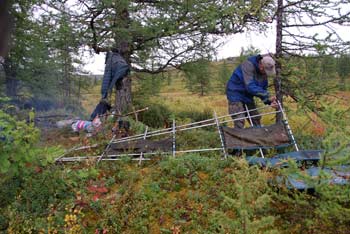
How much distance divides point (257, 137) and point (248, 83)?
1.11 meters

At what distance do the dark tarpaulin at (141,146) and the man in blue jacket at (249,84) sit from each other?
5.01ft

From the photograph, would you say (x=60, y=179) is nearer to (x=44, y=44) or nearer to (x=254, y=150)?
(x=254, y=150)

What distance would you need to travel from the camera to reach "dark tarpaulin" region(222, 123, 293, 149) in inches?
258

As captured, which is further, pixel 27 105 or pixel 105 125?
pixel 27 105

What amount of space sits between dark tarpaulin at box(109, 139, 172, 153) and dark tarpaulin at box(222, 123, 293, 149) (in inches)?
47.7

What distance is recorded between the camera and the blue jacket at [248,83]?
702 centimetres

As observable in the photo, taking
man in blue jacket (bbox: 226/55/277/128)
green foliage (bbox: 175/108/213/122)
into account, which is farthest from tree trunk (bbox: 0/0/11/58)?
green foliage (bbox: 175/108/213/122)

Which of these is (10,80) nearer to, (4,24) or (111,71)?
(111,71)

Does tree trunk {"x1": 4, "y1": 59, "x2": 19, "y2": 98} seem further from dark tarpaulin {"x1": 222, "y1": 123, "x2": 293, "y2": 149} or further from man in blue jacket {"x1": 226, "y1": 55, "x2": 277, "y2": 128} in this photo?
dark tarpaulin {"x1": 222, "y1": 123, "x2": 293, "y2": 149}

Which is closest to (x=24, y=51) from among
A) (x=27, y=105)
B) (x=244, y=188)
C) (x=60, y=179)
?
(x=27, y=105)

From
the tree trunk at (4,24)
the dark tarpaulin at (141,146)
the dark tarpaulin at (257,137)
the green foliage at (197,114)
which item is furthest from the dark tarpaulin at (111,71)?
the tree trunk at (4,24)

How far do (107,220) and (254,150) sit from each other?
128 inches

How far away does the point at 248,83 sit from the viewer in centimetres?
703

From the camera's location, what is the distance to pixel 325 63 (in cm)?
809
